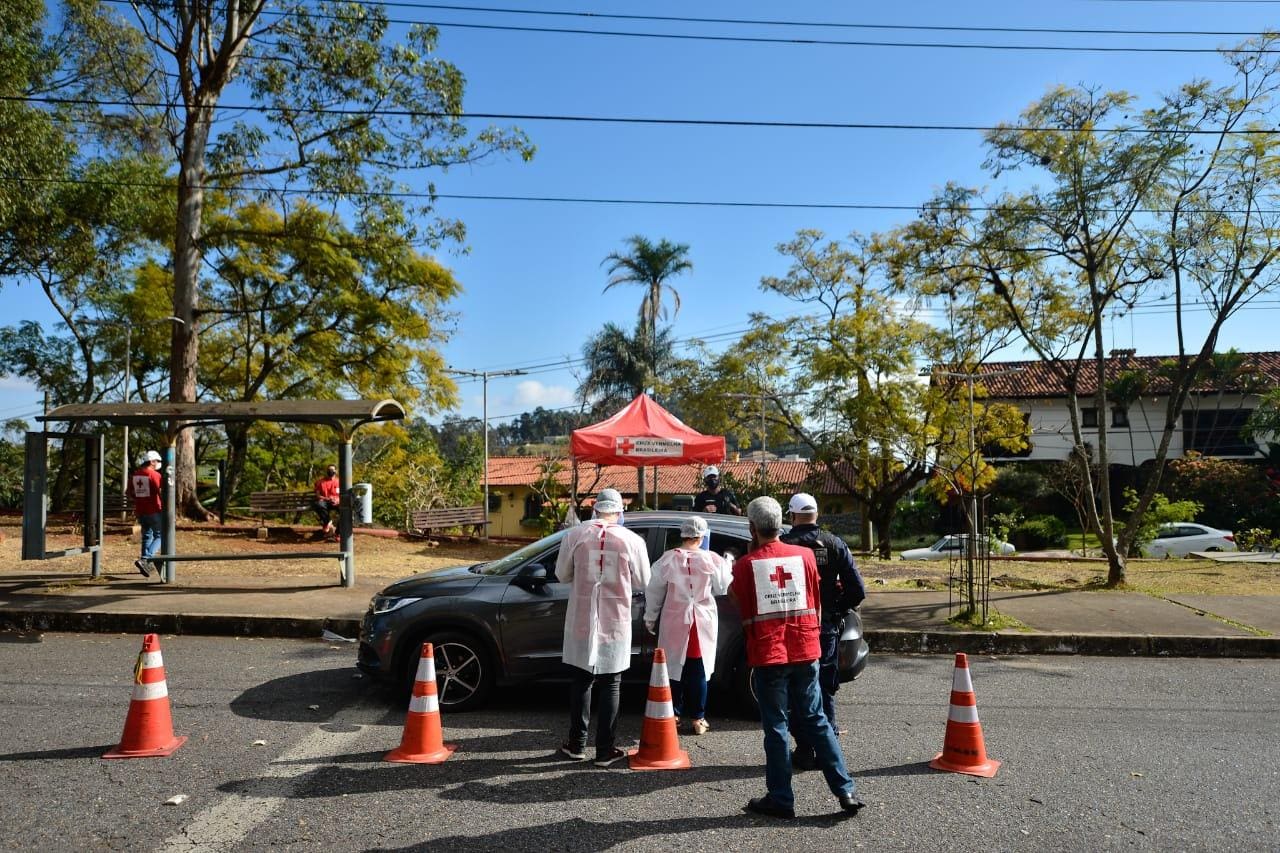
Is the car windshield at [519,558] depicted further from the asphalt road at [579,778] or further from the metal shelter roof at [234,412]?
the metal shelter roof at [234,412]

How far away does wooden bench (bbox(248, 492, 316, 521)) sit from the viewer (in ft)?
65.7

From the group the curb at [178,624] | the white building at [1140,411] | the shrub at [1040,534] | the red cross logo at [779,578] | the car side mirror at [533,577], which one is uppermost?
the white building at [1140,411]

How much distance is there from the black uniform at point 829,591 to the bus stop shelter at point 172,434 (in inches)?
292

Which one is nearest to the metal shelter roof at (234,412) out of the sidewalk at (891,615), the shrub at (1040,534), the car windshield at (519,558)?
the sidewalk at (891,615)

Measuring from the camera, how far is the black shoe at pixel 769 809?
176 inches

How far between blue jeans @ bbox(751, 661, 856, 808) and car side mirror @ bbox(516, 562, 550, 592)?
2.21 metres

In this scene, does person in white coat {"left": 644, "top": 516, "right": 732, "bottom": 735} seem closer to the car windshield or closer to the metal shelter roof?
the car windshield

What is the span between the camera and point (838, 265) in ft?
88.8

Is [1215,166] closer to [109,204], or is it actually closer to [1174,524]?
[1174,524]

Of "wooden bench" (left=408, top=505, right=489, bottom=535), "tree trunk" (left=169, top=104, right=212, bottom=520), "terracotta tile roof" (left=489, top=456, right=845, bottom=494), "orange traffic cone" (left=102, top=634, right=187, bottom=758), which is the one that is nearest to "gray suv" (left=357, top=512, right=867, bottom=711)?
"orange traffic cone" (left=102, top=634, right=187, bottom=758)

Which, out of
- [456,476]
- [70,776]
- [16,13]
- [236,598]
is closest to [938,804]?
[70,776]

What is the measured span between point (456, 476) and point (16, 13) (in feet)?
76.8

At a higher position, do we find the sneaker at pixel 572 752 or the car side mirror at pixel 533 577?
the car side mirror at pixel 533 577

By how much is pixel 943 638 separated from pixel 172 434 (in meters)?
9.88
